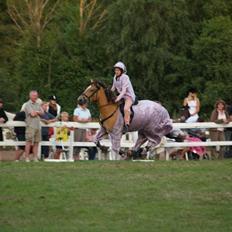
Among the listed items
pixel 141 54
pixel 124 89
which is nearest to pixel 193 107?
pixel 124 89

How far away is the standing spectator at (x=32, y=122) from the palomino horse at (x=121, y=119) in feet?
4.42

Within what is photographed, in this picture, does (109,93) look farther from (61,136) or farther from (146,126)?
(61,136)

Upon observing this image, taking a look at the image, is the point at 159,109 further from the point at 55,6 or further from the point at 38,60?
the point at 55,6

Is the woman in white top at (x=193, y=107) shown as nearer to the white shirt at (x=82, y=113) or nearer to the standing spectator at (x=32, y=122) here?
the white shirt at (x=82, y=113)

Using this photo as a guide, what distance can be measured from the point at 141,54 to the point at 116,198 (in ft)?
105

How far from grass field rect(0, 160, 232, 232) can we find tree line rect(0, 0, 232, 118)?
25.4 m

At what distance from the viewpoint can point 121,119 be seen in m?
20.4

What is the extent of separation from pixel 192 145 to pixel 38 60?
23087 mm

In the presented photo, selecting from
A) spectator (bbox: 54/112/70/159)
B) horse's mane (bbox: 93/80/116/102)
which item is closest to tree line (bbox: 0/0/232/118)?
spectator (bbox: 54/112/70/159)

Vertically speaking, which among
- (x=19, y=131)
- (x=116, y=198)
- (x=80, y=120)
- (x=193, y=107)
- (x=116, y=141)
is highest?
(x=193, y=107)

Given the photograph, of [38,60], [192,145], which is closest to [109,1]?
[38,60]

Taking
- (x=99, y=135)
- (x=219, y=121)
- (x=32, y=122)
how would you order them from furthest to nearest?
(x=219, y=121)
(x=32, y=122)
(x=99, y=135)

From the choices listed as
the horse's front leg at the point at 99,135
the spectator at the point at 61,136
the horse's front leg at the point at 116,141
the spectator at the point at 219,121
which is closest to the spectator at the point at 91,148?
the spectator at the point at 61,136

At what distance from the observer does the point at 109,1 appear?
50.6m
